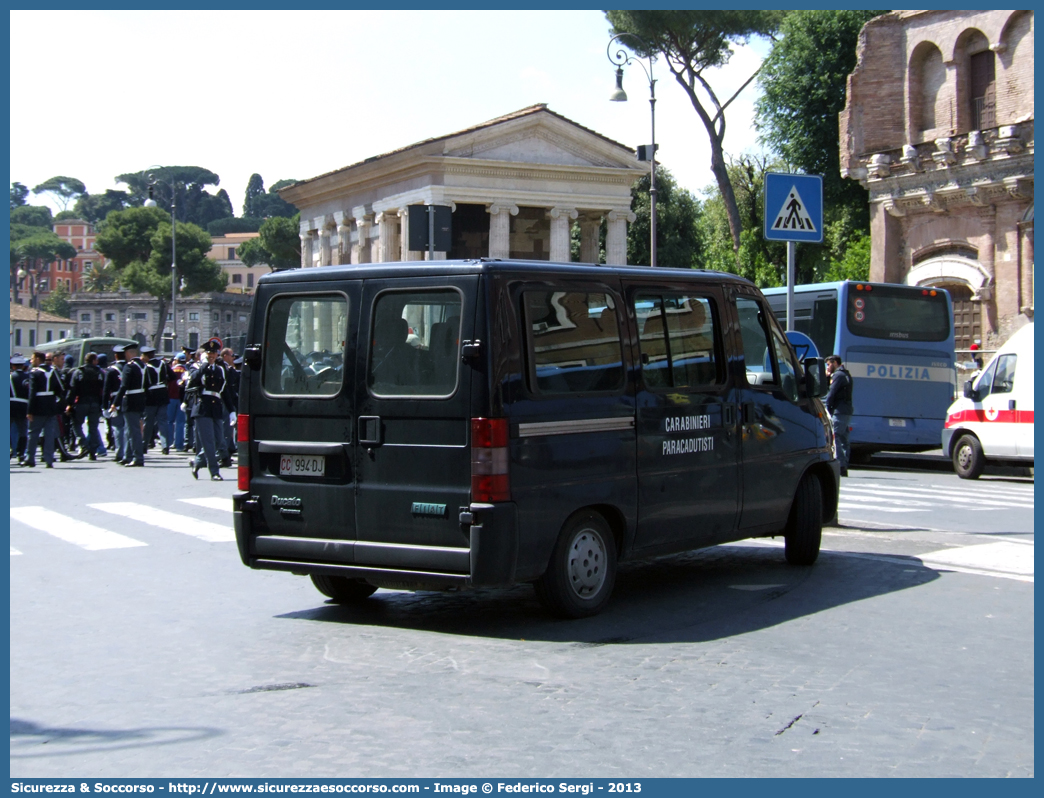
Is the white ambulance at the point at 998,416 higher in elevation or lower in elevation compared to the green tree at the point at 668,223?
lower

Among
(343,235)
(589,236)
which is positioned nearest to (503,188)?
(589,236)

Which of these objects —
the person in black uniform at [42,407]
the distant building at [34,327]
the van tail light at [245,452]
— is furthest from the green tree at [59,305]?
the van tail light at [245,452]

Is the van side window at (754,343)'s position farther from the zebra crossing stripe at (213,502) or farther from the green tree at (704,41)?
the green tree at (704,41)

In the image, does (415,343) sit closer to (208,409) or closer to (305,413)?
(305,413)

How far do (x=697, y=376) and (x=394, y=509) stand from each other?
233 cm

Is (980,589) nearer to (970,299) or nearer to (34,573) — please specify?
(34,573)

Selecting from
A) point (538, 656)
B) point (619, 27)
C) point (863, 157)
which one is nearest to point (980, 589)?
point (538, 656)

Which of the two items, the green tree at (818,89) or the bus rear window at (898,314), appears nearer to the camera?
the bus rear window at (898,314)

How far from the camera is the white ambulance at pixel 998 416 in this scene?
1902 centimetres

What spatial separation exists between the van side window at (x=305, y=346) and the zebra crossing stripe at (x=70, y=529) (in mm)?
3941

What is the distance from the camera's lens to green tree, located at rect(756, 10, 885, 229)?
45375 mm

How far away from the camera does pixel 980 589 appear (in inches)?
347

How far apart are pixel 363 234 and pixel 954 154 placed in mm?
28113
